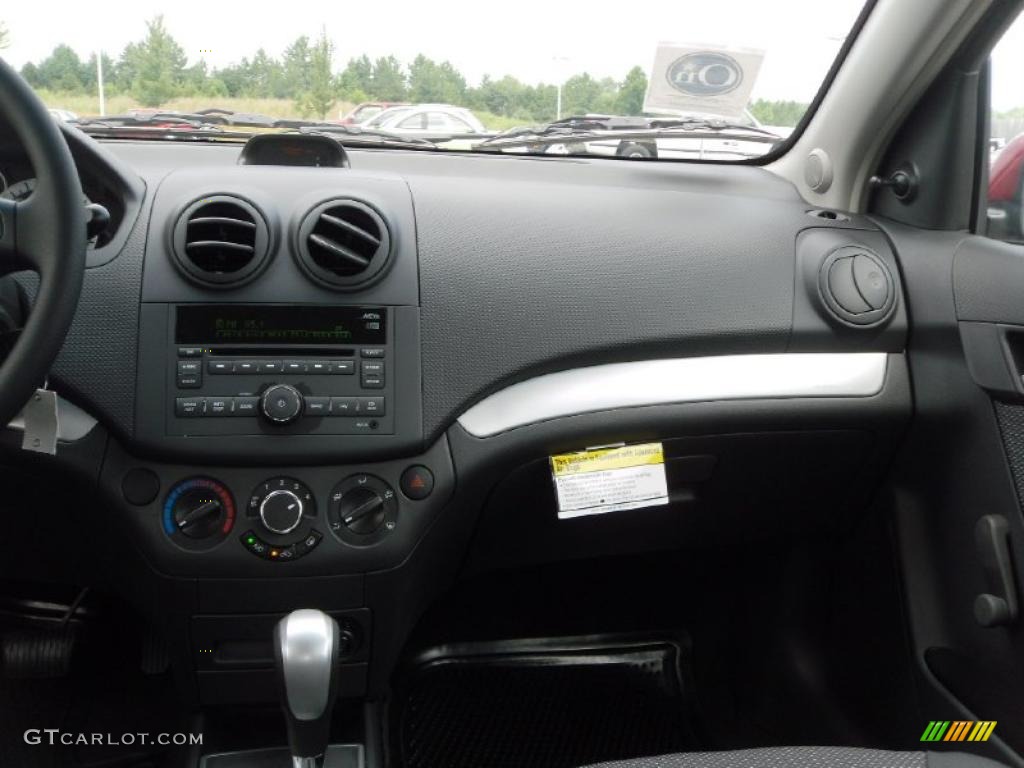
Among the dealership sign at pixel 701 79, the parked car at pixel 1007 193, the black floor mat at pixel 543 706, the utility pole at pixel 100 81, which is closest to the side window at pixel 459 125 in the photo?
the dealership sign at pixel 701 79

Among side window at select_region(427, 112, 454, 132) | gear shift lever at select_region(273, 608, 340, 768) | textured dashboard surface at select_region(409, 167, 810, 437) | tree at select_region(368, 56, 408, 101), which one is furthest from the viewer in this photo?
side window at select_region(427, 112, 454, 132)

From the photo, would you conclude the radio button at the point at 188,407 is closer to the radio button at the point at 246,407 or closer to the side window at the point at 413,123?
the radio button at the point at 246,407

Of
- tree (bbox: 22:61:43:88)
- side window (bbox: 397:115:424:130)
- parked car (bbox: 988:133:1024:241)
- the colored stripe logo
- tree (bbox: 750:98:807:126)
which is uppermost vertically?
tree (bbox: 750:98:807:126)

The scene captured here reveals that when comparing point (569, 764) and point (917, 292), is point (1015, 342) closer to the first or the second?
point (917, 292)

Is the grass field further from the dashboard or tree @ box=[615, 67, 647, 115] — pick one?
tree @ box=[615, 67, 647, 115]

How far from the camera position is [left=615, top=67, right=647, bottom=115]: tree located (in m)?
1.97

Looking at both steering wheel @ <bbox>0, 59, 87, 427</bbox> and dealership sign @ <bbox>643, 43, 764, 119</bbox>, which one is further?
dealership sign @ <bbox>643, 43, 764, 119</bbox>

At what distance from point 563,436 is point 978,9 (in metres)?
1.02

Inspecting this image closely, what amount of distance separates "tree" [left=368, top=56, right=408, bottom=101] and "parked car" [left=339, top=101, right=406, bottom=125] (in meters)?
0.01

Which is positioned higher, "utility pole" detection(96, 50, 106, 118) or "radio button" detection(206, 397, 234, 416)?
"utility pole" detection(96, 50, 106, 118)

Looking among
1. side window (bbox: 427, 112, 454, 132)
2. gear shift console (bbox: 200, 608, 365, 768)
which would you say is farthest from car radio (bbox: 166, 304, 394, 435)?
side window (bbox: 427, 112, 454, 132)

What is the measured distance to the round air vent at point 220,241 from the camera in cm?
159

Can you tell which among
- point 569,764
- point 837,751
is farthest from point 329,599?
point 837,751

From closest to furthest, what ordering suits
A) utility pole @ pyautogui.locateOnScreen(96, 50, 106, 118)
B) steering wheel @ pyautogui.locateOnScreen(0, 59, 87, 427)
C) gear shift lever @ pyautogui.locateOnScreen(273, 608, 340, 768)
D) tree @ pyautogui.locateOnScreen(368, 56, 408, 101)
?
steering wheel @ pyautogui.locateOnScreen(0, 59, 87, 427)
gear shift lever @ pyautogui.locateOnScreen(273, 608, 340, 768)
utility pole @ pyautogui.locateOnScreen(96, 50, 106, 118)
tree @ pyautogui.locateOnScreen(368, 56, 408, 101)
